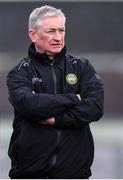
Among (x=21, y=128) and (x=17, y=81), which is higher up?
(x=17, y=81)

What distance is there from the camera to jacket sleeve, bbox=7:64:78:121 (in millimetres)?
2547

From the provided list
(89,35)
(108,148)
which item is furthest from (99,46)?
(108,148)

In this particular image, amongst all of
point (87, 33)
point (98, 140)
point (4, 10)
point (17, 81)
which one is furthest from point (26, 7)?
point (17, 81)

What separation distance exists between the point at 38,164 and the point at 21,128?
0.61 ft

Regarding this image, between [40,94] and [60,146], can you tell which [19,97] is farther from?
[60,146]

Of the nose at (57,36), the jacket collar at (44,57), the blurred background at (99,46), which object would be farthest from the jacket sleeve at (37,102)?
the blurred background at (99,46)

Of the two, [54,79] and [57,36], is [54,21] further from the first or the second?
[54,79]

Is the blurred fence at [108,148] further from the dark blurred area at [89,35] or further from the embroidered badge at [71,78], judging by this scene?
the embroidered badge at [71,78]

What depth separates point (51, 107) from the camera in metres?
2.56

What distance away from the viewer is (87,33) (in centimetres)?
452

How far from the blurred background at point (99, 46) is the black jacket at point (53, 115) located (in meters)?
1.75

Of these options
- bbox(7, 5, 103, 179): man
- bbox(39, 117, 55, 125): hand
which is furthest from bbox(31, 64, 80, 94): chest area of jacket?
bbox(39, 117, 55, 125): hand

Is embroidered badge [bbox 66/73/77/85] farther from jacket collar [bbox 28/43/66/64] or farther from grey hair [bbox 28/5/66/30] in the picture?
grey hair [bbox 28/5/66/30]

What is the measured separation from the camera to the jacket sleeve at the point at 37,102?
2.55 metres
